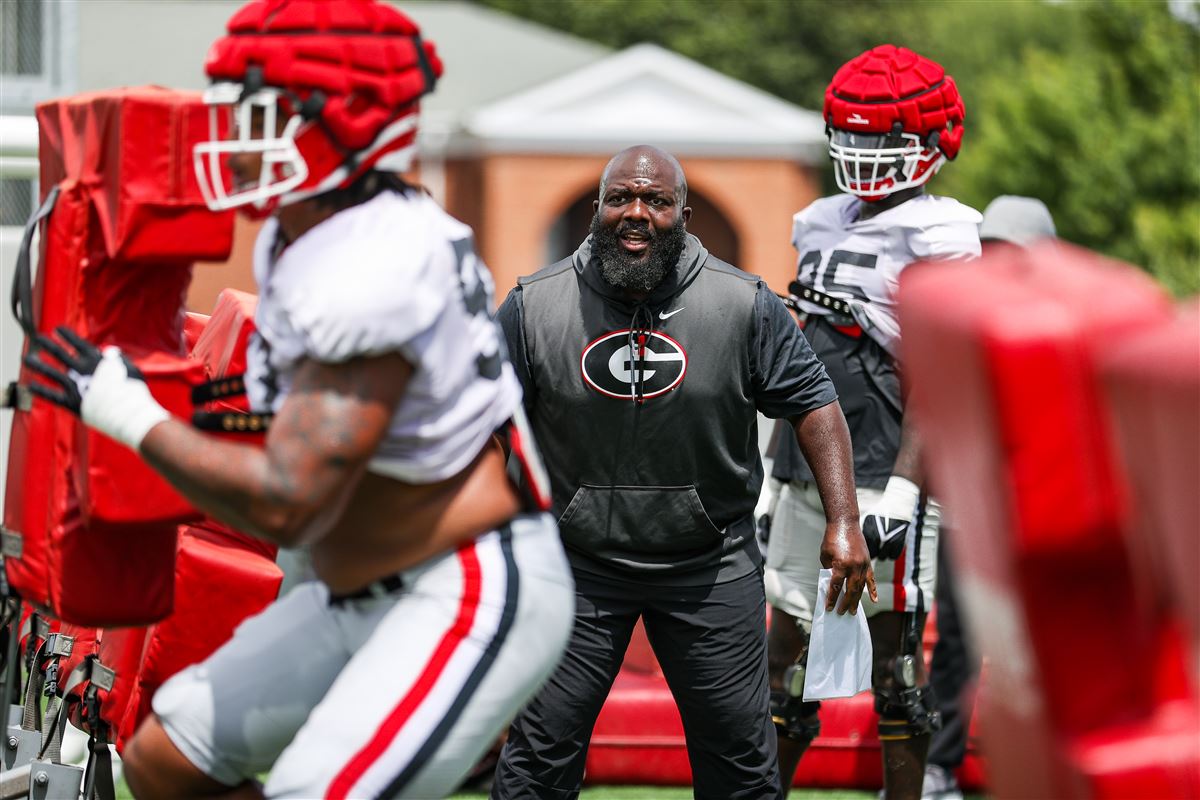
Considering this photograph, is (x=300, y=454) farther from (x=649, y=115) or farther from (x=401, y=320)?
(x=649, y=115)

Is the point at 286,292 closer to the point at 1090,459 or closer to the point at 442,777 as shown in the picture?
the point at 442,777

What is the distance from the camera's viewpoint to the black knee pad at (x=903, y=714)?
5023mm

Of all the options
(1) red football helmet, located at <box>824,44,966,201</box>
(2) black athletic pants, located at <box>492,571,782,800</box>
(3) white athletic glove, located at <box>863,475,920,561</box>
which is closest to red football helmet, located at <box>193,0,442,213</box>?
(2) black athletic pants, located at <box>492,571,782,800</box>

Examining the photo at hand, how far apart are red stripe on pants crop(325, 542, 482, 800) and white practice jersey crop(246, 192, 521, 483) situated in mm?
187

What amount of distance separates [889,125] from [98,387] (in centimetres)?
299

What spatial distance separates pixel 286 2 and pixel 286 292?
0.55 m

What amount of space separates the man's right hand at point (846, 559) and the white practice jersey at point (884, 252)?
2.95 ft

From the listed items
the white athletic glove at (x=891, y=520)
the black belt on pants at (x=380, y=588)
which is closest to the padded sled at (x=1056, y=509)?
the black belt on pants at (x=380, y=588)

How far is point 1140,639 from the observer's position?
2.14 metres

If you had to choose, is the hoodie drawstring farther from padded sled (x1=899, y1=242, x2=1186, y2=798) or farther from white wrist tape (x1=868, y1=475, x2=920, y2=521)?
padded sled (x1=899, y1=242, x2=1186, y2=798)

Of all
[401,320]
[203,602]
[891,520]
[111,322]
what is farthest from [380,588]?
[891,520]

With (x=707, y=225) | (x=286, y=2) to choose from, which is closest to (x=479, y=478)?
(x=286, y=2)

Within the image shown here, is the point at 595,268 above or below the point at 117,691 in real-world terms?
above

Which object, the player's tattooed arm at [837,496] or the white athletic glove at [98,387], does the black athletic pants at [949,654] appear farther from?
the white athletic glove at [98,387]
